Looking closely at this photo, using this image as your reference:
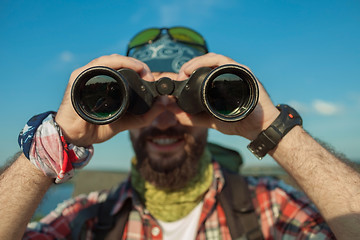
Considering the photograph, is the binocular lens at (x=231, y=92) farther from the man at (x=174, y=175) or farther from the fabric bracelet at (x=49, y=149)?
the fabric bracelet at (x=49, y=149)

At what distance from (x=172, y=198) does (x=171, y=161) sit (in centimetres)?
26

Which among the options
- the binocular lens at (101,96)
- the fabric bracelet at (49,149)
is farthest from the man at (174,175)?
the binocular lens at (101,96)

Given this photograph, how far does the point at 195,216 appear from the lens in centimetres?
190

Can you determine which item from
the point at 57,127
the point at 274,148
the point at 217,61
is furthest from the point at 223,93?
the point at 57,127

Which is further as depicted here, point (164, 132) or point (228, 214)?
point (164, 132)

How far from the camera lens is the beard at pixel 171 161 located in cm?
193

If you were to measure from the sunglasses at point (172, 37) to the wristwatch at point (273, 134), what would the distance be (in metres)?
1.25

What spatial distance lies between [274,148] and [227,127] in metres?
0.27

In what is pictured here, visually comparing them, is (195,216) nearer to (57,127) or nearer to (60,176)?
(60,176)

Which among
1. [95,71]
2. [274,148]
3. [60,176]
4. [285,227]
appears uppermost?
[95,71]

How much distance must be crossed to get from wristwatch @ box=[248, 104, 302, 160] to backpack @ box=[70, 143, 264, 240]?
19.0 inches

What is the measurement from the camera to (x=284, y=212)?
5.86 ft

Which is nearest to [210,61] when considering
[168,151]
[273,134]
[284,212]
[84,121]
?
[273,134]

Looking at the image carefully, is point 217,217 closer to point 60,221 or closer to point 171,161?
point 171,161
